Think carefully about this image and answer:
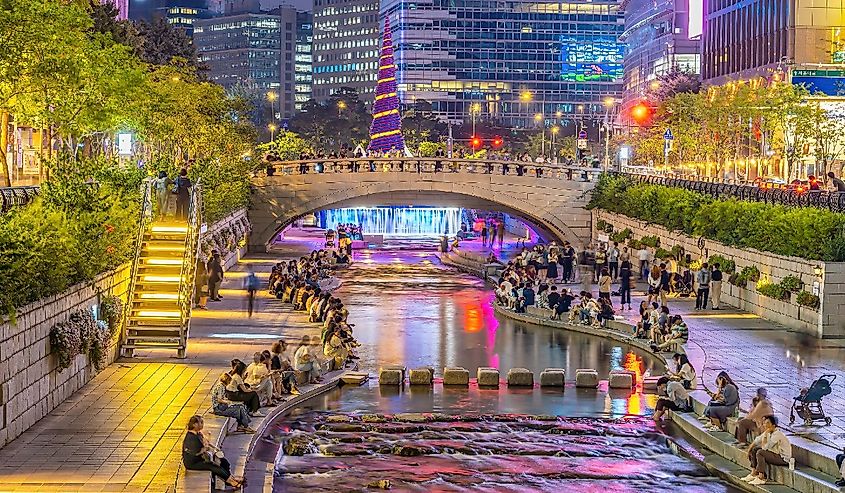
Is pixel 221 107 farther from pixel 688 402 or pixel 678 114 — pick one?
pixel 688 402

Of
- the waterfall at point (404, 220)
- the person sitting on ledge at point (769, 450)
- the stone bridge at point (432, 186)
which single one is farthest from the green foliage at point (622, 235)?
the waterfall at point (404, 220)

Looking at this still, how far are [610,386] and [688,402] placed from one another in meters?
4.52

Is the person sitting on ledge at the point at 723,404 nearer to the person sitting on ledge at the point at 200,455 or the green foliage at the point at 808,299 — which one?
the person sitting on ledge at the point at 200,455

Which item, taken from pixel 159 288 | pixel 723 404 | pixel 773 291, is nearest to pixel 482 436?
pixel 723 404

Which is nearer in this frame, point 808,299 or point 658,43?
point 808,299

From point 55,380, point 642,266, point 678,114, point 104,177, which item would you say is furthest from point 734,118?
point 55,380

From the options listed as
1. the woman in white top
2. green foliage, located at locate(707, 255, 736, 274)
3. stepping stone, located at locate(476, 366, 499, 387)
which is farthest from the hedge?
the woman in white top

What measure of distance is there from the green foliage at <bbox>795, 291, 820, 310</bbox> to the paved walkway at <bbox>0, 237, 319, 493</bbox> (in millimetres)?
14671

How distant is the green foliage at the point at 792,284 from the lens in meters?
41.9

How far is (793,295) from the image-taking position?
4238 centimetres

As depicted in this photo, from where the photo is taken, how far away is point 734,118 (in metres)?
89.7

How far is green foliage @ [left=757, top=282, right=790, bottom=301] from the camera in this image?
141 feet

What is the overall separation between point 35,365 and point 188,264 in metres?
10.2

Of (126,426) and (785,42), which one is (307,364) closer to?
(126,426)
